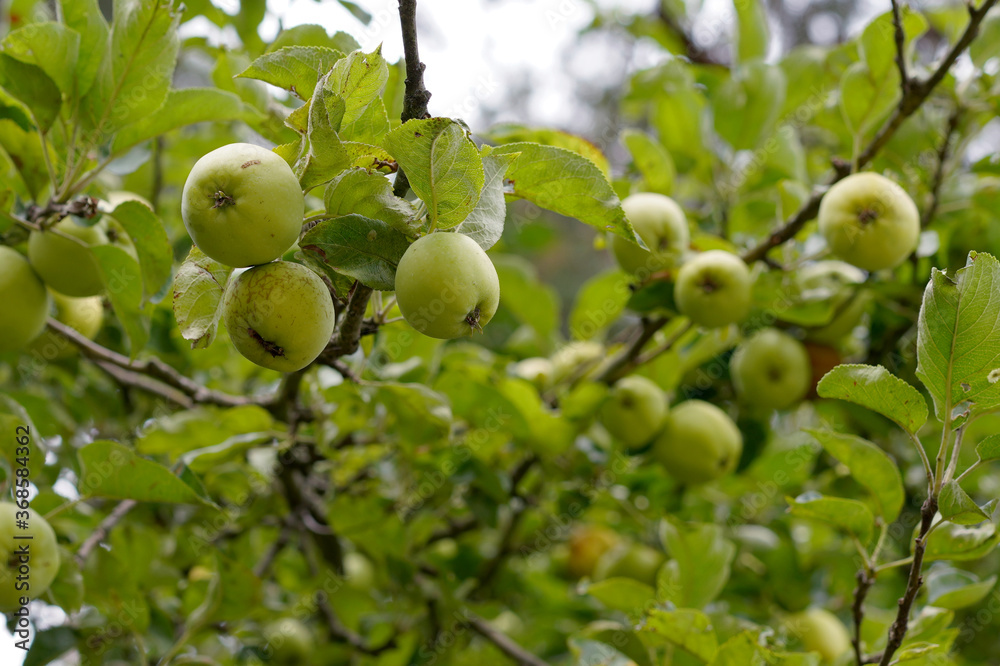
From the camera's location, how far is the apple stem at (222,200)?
0.75 m

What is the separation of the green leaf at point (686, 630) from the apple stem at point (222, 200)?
0.80 metres

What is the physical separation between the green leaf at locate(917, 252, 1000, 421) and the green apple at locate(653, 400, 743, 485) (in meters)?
0.74

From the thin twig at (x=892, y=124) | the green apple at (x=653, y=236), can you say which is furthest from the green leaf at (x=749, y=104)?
the green apple at (x=653, y=236)

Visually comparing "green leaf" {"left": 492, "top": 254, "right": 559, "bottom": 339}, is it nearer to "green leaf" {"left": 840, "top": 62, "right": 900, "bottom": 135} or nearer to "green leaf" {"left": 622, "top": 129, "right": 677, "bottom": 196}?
"green leaf" {"left": 622, "top": 129, "right": 677, "bottom": 196}

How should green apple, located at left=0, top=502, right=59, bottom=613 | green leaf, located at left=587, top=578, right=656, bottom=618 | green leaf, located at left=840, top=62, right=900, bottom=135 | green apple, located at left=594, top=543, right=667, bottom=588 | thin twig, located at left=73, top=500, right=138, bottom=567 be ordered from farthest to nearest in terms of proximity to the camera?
1. green apple, located at left=594, top=543, right=667, bottom=588
2. green leaf, located at left=840, top=62, right=900, bottom=135
3. green leaf, located at left=587, top=578, right=656, bottom=618
4. thin twig, located at left=73, top=500, right=138, bottom=567
5. green apple, located at left=0, top=502, right=59, bottom=613

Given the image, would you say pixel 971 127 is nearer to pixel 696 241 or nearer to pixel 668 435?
pixel 696 241

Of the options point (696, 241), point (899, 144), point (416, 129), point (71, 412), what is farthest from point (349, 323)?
point (899, 144)

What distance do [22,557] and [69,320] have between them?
0.50 m

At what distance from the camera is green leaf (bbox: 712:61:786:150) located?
72.7 inches

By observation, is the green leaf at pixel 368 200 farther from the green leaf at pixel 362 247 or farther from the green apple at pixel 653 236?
the green apple at pixel 653 236

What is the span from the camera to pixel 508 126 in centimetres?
135

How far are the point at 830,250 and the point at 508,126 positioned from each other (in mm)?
649

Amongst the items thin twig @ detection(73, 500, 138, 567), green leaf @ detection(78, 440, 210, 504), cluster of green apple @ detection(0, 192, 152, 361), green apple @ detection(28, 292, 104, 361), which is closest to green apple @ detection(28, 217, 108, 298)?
cluster of green apple @ detection(0, 192, 152, 361)

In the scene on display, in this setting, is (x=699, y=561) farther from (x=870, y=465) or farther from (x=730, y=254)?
(x=730, y=254)
